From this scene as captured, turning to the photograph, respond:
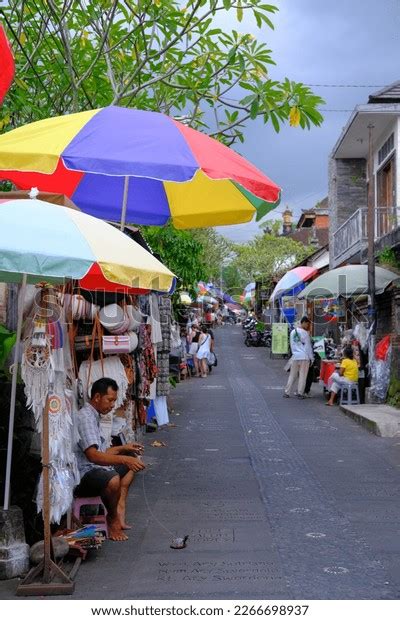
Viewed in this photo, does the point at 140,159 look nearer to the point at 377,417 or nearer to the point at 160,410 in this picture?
the point at 160,410

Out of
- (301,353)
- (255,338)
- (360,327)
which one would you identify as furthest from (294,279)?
(255,338)

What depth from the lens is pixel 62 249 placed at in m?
4.89

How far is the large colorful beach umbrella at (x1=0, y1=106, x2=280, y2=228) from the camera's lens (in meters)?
6.10

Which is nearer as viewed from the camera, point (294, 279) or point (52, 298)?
point (52, 298)

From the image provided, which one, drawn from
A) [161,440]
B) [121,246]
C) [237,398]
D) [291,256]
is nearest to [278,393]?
[237,398]

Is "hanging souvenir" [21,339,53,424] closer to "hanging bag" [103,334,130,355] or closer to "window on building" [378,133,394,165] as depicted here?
"hanging bag" [103,334,130,355]

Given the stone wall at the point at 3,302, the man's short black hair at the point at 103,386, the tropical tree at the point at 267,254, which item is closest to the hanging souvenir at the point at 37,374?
the man's short black hair at the point at 103,386

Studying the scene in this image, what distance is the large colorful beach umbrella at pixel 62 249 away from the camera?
15.5 ft

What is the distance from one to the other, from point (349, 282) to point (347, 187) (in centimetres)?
935

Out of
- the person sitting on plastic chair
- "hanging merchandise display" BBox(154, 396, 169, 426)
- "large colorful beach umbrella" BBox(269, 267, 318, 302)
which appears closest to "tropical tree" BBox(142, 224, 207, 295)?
the person sitting on plastic chair

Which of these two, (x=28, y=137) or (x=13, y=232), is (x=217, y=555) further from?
(x=28, y=137)

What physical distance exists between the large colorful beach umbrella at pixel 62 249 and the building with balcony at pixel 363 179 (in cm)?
1193

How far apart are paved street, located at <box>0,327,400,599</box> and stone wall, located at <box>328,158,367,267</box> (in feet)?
45.2

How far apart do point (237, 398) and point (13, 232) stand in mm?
15038
